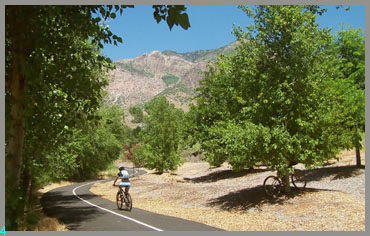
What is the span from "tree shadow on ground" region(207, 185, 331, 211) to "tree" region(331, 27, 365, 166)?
574cm

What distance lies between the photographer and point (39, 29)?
18.2 ft

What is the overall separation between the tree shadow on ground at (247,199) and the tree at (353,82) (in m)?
5.74

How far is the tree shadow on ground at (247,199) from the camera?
1402cm

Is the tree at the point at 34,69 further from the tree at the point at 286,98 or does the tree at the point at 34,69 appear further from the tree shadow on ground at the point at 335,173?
the tree shadow on ground at the point at 335,173

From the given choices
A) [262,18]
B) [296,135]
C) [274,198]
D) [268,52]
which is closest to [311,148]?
[296,135]

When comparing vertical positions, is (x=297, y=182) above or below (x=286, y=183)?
below

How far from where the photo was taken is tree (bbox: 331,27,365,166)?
57.5 feet

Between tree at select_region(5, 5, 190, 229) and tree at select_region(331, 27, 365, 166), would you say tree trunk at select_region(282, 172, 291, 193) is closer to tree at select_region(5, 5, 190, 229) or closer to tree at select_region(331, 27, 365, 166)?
tree at select_region(331, 27, 365, 166)

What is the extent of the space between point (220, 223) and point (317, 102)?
594 centimetres

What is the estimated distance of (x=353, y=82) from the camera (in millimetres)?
19203

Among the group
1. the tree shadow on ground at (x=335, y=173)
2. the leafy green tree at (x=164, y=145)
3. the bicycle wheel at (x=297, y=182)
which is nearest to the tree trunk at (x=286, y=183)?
the bicycle wheel at (x=297, y=182)

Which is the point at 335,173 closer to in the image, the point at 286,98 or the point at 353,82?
the point at 353,82

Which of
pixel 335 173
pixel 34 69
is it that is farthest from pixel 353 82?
pixel 34 69

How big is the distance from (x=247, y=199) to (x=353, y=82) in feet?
31.3
